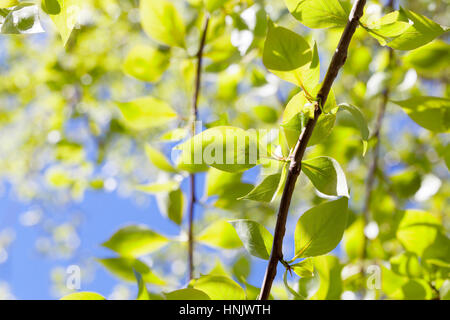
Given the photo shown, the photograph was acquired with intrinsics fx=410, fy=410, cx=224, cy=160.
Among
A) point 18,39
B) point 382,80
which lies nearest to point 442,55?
point 382,80

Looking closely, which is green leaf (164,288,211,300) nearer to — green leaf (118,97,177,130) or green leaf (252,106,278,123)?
green leaf (118,97,177,130)

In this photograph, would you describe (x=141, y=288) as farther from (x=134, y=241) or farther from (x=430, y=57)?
(x=430, y=57)

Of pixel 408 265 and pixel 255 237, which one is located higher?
pixel 255 237

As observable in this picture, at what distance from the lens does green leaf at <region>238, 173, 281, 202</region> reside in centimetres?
30

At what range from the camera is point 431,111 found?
0.40 metres

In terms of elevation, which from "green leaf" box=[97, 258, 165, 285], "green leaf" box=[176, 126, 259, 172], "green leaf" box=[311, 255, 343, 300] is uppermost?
"green leaf" box=[176, 126, 259, 172]

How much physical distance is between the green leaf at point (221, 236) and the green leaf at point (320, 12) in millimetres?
255

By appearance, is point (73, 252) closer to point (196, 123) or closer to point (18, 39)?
point (18, 39)

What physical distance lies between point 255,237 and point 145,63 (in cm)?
34

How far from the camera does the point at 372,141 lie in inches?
23.8

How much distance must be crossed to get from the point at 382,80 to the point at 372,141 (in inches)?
3.9

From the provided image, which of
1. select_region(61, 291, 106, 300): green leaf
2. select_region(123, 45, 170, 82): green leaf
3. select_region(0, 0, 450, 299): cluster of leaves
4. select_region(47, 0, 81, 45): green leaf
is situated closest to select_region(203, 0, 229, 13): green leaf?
select_region(0, 0, 450, 299): cluster of leaves

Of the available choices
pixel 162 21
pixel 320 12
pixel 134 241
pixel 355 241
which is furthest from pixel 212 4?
pixel 355 241

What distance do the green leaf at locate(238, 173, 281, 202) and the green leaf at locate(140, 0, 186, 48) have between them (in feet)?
0.89
